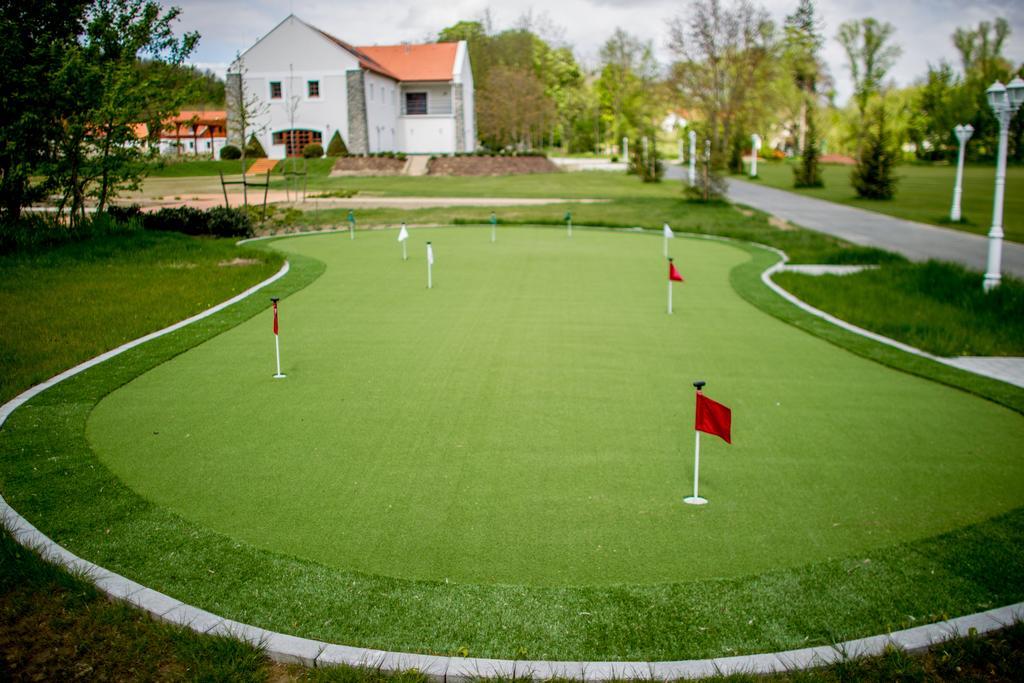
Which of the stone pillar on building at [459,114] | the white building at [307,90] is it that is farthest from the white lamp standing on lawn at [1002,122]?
the stone pillar on building at [459,114]

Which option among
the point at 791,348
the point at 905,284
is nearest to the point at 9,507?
the point at 791,348

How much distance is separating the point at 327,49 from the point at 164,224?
40.4 metres

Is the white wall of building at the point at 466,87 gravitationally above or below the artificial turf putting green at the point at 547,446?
above

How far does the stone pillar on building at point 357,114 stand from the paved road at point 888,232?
29.0m

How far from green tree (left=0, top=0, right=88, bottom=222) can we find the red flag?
1610cm

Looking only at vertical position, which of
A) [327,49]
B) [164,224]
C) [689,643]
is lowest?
[689,643]

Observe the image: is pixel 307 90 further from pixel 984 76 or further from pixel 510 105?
pixel 984 76

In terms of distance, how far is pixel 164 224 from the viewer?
20062 millimetres

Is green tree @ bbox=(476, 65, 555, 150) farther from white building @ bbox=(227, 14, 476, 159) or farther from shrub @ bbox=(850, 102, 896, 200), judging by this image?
shrub @ bbox=(850, 102, 896, 200)

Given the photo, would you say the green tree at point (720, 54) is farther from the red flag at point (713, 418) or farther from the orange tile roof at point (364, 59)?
the red flag at point (713, 418)

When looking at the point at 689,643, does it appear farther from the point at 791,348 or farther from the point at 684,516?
the point at 791,348

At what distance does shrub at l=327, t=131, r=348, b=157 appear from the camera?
55781mm

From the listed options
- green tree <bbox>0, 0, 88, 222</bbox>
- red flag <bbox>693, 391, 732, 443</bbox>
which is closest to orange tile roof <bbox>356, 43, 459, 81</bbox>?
green tree <bbox>0, 0, 88, 222</bbox>

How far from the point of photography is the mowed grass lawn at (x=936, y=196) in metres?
27.3
